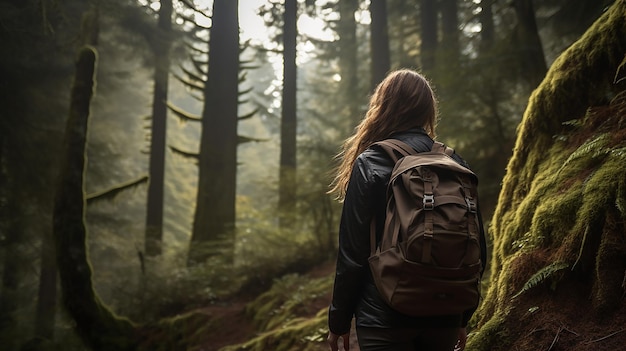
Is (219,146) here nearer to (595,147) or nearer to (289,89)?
(289,89)

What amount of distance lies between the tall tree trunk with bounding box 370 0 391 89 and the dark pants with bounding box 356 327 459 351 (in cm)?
1123

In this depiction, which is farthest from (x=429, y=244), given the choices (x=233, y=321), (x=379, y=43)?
(x=379, y=43)

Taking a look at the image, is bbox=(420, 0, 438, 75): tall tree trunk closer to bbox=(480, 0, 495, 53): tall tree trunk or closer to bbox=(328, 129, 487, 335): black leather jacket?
bbox=(480, 0, 495, 53): tall tree trunk

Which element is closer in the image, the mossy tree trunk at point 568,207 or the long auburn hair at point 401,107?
the long auburn hair at point 401,107

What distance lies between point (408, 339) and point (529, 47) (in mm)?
8204

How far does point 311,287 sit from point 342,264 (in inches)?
255

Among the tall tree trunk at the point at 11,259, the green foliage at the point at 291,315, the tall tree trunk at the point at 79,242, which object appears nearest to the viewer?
the green foliage at the point at 291,315

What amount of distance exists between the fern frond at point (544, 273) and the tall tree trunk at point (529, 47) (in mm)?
6604

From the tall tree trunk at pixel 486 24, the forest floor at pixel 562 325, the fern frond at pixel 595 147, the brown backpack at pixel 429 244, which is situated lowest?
the forest floor at pixel 562 325

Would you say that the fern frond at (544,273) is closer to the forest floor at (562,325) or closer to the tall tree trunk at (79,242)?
the forest floor at (562,325)

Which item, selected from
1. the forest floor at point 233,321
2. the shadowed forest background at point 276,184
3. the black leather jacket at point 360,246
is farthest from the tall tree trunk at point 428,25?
the black leather jacket at point 360,246

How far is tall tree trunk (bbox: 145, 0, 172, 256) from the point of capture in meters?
13.9

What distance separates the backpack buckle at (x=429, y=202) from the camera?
2018mm

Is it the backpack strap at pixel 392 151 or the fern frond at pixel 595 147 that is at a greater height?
the fern frond at pixel 595 147
